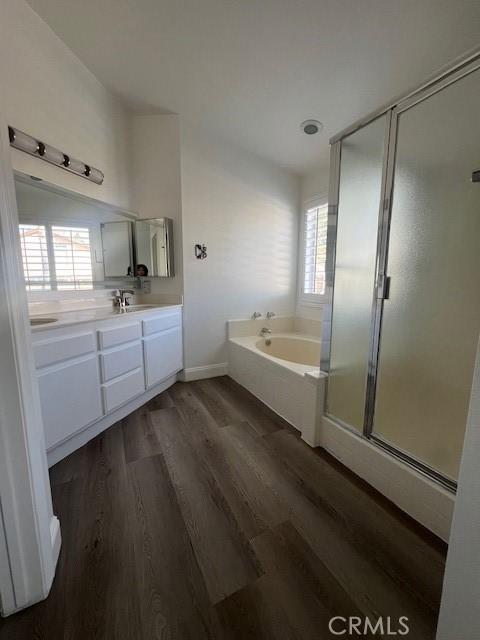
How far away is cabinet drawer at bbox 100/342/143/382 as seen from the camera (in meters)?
1.75

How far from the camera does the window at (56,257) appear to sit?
68.4 inches

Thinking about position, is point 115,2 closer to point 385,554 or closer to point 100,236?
point 100,236

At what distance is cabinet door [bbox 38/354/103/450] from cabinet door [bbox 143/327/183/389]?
494mm

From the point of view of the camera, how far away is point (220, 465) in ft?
4.84

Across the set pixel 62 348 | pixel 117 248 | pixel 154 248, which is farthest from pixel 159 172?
pixel 62 348

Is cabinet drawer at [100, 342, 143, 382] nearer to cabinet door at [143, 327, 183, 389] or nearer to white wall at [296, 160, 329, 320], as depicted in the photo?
cabinet door at [143, 327, 183, 389]

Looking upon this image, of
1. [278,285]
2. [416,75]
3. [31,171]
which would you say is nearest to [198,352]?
[278,285]

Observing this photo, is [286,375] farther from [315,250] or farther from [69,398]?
[315,250]

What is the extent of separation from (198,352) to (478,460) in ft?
7.85

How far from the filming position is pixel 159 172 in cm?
242

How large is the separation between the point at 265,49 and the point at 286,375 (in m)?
2.21

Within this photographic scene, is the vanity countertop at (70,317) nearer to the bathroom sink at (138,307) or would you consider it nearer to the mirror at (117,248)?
the bathroom sink at (138,307)

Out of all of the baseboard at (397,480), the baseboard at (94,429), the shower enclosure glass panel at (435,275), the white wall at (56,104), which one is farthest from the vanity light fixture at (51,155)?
the baseboard at (397,480)

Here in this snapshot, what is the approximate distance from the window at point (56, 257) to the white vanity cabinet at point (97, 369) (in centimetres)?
57
